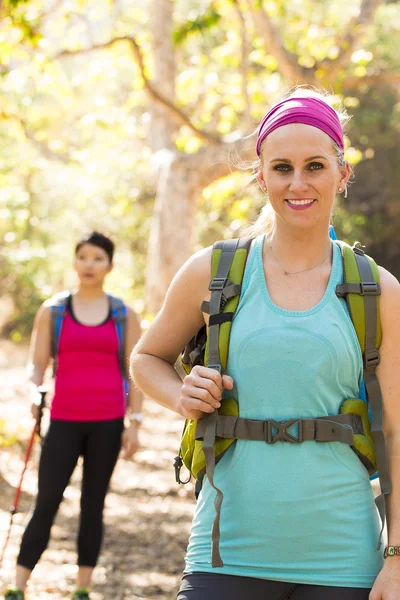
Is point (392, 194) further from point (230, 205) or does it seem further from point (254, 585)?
point (254, 585)

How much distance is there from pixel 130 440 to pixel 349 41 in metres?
5.42

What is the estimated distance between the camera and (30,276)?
80.6 ft

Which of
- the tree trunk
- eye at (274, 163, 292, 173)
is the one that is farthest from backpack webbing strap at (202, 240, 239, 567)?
the tree trunk

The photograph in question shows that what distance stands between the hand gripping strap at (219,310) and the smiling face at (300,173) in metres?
0.17

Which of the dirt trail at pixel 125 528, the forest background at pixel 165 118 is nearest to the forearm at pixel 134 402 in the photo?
the dirt trail at pixel 125 528

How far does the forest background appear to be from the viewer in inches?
387

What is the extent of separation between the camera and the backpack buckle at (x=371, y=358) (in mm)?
2477

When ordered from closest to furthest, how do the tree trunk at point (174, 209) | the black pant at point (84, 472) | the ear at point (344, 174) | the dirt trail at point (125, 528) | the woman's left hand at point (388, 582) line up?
the woman's left hand at point (388, 582), the ear at point (344, 174), the black pant at point (84, 472), the dirt trail at point (125, 528), the tree trunk at point (174, 209)

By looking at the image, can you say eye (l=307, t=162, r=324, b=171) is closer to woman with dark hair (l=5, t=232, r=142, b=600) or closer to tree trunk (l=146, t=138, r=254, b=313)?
woman with dark hair (l=5, t=232, r=142, b=600)

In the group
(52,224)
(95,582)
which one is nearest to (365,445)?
(95,582)

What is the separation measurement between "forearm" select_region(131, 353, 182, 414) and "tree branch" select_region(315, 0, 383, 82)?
721 cm

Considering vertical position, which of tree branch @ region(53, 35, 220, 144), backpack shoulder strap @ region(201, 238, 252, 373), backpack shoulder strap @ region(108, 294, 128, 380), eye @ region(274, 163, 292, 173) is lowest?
backpack shoulder strap @ region(201, 238, 252, 373)

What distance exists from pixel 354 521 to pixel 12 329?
24.1 metres

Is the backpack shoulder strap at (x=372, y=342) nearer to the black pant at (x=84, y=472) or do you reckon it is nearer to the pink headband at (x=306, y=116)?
the pink headband at (x=306, y=116)
